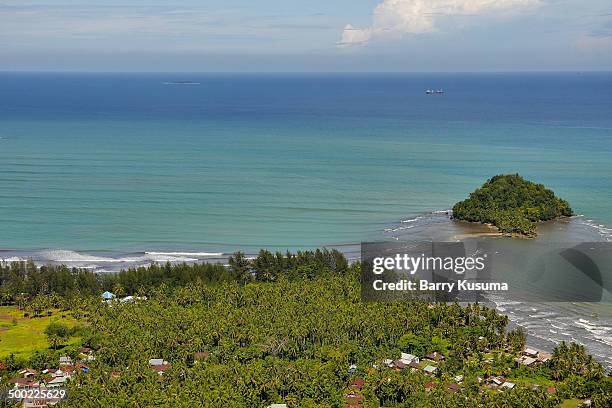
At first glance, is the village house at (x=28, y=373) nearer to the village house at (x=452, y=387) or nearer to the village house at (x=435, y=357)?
the village house at (x=435, y=357)

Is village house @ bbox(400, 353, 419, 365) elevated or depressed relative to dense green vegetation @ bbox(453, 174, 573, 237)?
depressed

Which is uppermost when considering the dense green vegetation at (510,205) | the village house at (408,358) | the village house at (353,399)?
the dense green vegetation at (510,205)

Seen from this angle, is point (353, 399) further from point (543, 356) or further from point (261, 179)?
point (261, 179)

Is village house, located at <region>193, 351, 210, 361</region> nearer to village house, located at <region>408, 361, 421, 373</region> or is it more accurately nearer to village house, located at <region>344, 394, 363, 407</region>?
village house, located at <region>344, 394, 363, 407</region>

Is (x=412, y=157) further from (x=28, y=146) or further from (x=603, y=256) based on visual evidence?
(x=28, y=146)

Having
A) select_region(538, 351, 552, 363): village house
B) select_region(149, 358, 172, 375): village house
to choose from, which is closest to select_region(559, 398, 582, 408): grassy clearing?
select_region(538, 351, 552, 363): village house

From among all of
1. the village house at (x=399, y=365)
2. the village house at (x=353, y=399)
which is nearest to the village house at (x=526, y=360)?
the village house at (x=399, y=365)

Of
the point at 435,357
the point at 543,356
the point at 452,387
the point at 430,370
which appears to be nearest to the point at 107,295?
the point at 435,357
